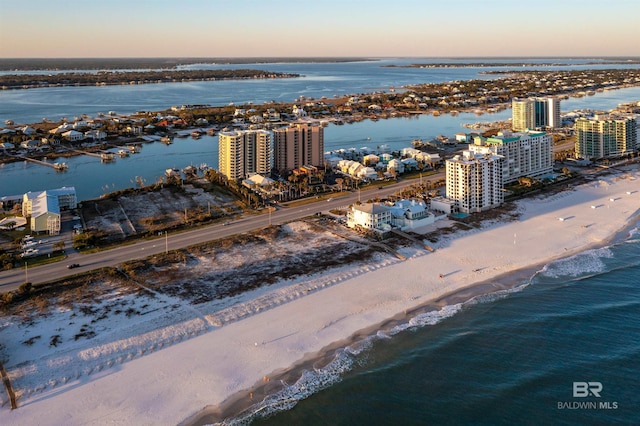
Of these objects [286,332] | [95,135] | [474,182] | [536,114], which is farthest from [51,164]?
[536,114]

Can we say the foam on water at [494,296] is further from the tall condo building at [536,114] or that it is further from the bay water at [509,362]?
the tall condo building at [536,114]

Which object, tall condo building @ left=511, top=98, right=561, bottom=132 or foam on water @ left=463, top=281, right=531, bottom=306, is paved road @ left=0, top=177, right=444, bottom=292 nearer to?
foam on water @ left=463, top=281, right=531, bottom=306

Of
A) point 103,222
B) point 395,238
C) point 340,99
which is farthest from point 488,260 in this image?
point 340,99

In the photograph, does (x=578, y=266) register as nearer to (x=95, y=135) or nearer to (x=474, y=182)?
(x=474, y=182)

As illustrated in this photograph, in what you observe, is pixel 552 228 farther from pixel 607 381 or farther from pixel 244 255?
pixel 244 255

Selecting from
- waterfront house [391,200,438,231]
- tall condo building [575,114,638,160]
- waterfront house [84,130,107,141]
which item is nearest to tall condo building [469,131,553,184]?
tall condo building [575,114,638,160]

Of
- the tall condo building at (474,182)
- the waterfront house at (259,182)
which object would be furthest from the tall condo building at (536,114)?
the waterfront house at (259,182)

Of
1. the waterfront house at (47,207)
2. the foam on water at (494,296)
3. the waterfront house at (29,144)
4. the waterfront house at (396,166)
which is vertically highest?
the waterfront house at (29,144)
